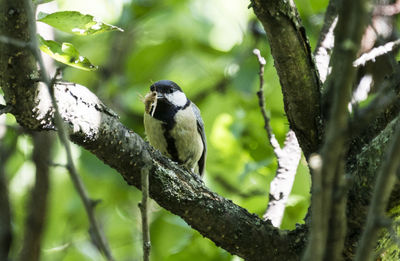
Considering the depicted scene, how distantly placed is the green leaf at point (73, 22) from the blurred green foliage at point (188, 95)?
1491 mm

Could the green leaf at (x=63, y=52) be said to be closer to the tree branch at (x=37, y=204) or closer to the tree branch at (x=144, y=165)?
the tree branch at (x=144, y=165)

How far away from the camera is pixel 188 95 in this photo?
134 inches

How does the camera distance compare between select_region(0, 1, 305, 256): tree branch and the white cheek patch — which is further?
the white cheek patch

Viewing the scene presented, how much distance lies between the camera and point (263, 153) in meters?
2.89

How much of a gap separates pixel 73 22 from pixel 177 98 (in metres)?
1.77

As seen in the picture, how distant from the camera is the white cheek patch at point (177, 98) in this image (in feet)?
10.2

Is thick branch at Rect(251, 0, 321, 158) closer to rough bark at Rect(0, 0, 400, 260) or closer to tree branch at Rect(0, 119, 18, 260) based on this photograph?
rough bark at Rect(0, 0, 400, 260)

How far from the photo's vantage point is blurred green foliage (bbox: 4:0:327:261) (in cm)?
295

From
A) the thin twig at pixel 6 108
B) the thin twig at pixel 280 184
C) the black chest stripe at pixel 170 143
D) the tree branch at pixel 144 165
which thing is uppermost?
the black chest stripe at pixel 170 143

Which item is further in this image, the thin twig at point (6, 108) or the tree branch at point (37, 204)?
the tree branch at point (37, 204)

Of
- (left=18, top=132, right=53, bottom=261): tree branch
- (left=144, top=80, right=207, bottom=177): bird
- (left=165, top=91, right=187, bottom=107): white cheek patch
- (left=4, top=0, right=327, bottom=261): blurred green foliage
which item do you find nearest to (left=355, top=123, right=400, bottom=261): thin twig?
(left=4, top=0, right=327, bottom=261): blurred green foliage

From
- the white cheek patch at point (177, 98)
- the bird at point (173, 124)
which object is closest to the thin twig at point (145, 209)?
the bird at point (173, 124)

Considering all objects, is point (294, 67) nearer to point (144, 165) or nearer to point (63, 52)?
point (144, 165)

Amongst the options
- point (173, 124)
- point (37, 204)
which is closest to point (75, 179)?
point (37, 204)
